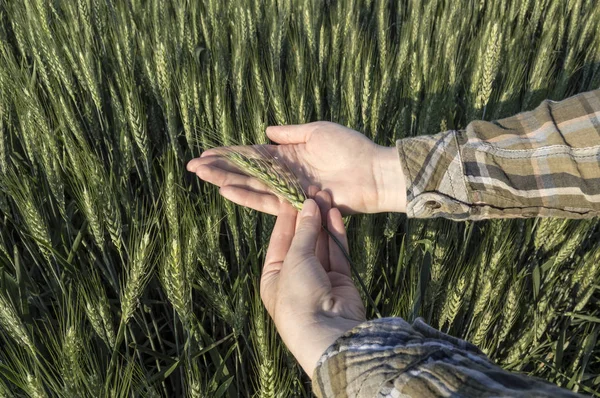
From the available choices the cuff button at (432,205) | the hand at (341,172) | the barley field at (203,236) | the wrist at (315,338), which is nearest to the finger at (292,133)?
the hand at (341,172)

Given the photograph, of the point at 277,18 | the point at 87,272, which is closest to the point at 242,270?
the point at 87,272

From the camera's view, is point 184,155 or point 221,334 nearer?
point 221,334

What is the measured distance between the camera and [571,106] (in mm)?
1419

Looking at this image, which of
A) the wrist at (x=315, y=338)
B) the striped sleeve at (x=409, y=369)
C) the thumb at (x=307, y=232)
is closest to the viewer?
the striped sleeve at (x=409, y=369)

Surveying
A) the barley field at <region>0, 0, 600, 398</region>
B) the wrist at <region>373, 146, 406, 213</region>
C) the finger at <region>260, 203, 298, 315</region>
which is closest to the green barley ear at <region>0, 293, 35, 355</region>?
the barley field at <region>0, 0, 600, 398</region>

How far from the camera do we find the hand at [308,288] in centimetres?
105

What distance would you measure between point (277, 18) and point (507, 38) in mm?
1211

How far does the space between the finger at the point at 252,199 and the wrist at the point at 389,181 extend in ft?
1.06

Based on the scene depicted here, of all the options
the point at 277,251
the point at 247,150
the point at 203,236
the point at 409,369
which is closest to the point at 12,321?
the point at 203,236

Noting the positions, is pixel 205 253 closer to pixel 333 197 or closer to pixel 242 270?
pixel 242 270

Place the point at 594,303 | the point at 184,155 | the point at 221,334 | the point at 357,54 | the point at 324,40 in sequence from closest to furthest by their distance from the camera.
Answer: the point at 221,334 → the point at 594,303 → the point at 184,155 → the point at 357,54 → the point at 324,40

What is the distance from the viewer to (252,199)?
56.4 inches

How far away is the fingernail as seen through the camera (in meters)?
1.30

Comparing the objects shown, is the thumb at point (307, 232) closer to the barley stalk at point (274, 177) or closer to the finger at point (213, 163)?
the barley stalk at point (274, 177)
